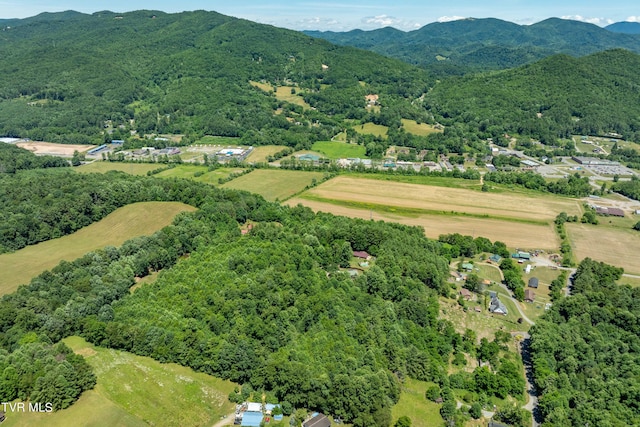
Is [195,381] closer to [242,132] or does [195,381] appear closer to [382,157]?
[382,157]

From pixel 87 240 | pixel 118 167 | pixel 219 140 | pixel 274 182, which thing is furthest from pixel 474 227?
pixel 219 140

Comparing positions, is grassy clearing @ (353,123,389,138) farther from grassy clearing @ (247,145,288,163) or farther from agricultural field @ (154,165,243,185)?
agricultural field @ (154,165,243,185)

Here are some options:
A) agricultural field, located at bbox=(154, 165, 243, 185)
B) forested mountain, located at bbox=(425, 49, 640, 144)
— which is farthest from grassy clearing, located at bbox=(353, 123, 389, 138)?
agricultural field, located at bbox=(154, 165, 243, 185)

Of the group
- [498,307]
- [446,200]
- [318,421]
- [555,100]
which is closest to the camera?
[318,421]

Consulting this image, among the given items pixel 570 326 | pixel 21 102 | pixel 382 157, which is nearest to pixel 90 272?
pixel 570 326

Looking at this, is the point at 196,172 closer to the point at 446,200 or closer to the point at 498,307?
the point at 446,200

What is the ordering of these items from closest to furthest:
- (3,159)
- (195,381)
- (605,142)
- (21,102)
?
(195,381)
(3,159)
(605,142)
(21,102)
